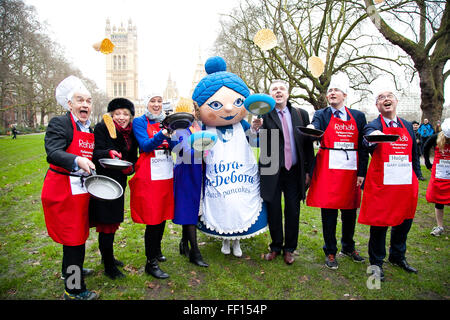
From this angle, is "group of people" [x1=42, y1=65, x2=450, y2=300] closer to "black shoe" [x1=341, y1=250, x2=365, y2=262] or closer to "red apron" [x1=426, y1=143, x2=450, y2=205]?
"black shoe" [x1=341, y1=250, x2=365, y2=262]

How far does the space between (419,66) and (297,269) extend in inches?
423

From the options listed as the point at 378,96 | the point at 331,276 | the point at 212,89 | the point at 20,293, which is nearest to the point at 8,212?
the point at 20,293

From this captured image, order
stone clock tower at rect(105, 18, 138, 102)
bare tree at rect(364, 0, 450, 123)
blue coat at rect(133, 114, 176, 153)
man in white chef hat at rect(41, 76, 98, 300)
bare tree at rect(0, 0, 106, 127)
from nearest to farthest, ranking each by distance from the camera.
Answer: man in white chef hat at rect(41, 76, 98, 300) → blue coat at rect(133, 114, 176, 153) → bare tree at rect(364, 0, 450, 123) → bare tree at rect(0, 0, 106, 127) → stone clock tower at rect(105, 18, 138, 102)

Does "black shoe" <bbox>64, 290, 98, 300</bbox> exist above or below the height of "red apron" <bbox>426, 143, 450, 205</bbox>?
below

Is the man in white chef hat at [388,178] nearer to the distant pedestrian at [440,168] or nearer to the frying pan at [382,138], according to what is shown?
the frying pan at [382,138]

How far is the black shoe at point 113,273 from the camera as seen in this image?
3.41 metres

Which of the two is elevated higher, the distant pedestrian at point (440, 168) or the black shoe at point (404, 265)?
the distant pedestrian at point (440, 168)

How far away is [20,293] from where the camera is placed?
313 cm

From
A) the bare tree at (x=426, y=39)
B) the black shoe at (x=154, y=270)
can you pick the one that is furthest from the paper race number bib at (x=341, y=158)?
the bare tree at (x=426, y=39)

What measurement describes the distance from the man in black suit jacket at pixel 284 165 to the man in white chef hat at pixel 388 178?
0.80 meters

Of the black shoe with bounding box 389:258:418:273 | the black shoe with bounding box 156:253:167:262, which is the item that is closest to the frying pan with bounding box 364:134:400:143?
the black shoe with bounding box 389:258:418:273

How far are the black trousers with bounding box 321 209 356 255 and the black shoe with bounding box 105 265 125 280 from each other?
2.76 meters

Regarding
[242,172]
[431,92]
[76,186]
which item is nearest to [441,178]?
[242,172]

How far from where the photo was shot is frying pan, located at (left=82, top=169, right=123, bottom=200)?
2510mm
